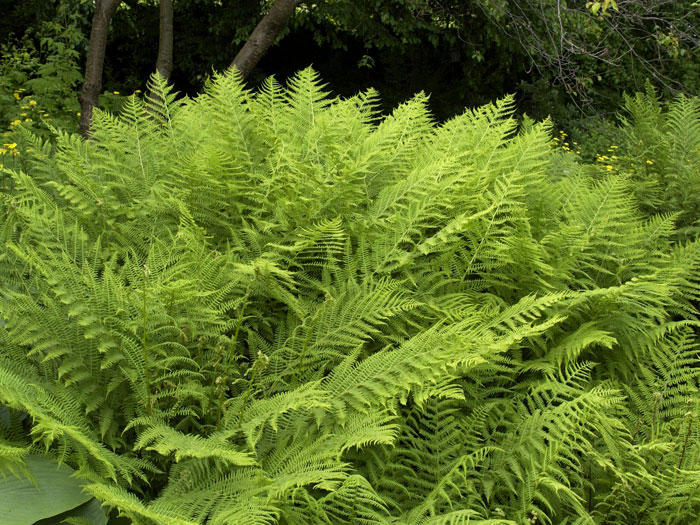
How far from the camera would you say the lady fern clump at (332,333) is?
1.51 m

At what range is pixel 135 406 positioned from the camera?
1.60 metres

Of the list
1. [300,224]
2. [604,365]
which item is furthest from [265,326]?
[604,365]

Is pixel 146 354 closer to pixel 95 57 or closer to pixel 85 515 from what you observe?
pixel 85 515

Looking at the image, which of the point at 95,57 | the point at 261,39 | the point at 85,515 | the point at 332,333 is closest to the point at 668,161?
the point at 332,333

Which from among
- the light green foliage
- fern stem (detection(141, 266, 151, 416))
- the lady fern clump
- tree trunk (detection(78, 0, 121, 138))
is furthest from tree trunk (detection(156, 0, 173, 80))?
fern stem (detection(141, 266, 151, 416))

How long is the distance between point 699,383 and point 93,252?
6.77ft

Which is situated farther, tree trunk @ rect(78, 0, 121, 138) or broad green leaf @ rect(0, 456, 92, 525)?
tree trunk @ rect(78, 0, 121, 138)

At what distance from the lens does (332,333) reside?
1823 mm

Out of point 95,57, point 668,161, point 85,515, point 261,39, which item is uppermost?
point 668,161

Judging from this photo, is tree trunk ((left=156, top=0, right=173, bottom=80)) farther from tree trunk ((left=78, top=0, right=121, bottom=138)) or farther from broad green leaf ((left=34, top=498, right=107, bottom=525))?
broad green leaf ((left=34, top=498, right=107, bottom=525))

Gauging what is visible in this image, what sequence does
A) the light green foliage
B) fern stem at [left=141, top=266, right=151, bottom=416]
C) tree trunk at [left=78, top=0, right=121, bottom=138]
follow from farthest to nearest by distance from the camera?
tree trunk at [left=78, top=0, right=121, bottom=138] → the light green foliage → fern stem at [left=141, top=266, right=151, bottom=416]

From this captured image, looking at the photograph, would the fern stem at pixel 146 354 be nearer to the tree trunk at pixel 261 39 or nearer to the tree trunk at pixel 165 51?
the tree trunk at pixel 261 39

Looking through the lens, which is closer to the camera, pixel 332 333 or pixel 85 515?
pixel 85 515

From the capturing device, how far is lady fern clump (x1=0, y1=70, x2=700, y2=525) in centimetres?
151
